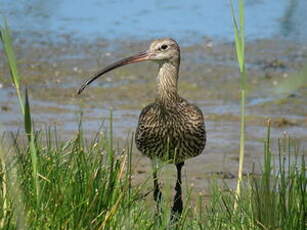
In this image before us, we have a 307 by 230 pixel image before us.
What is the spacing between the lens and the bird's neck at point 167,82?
7.15 metres

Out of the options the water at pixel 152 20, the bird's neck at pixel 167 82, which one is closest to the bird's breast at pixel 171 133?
the bird's neck at pixel 167 82

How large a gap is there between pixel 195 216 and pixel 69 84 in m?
6.59

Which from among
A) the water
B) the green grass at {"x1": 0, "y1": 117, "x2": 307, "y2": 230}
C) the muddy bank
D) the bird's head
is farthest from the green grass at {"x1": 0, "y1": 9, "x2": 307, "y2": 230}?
the water

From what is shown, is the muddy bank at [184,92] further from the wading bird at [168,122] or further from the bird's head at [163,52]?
the bird's head at [163,52]

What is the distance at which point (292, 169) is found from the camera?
396 cm

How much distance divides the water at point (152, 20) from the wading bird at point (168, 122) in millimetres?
5403

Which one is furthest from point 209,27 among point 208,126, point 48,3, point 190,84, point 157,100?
point 48,3

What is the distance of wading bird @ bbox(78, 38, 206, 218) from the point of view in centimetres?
669

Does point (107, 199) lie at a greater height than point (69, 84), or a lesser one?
lesser

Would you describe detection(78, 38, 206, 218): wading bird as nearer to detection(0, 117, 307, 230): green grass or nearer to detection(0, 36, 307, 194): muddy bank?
detection(0, 36, 307, 194): muddy bank

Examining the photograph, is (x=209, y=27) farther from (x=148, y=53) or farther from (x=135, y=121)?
(x=148, y=53)

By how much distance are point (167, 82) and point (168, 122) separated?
0.44 metres

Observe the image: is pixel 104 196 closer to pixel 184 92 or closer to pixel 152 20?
pixel 184 92

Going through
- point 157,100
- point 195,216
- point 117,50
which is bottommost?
point 195,216
